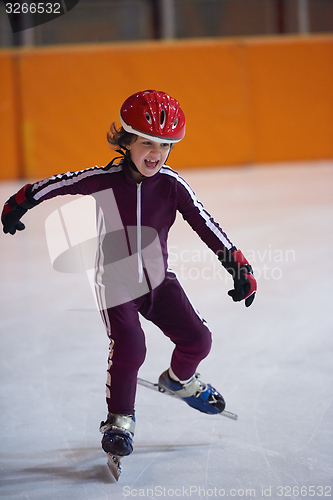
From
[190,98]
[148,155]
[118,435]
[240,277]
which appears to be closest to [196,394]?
[118,435]

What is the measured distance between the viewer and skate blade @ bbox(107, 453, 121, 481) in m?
2.30

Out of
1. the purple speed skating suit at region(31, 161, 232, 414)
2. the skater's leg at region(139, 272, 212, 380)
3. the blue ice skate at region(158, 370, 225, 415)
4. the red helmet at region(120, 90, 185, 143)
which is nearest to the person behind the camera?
the red helmet at region(120, 90, 185, 143)

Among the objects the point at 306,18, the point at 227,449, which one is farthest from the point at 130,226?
the point at 306,18

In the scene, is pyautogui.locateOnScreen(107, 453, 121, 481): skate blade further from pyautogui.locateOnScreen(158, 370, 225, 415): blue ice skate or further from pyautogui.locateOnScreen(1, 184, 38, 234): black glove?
pyautogui.locateOnScreen(1, 184, 38, 234): black glove

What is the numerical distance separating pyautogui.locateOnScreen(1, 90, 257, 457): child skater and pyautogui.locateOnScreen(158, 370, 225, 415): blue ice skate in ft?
0.96

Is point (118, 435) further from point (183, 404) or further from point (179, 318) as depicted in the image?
point (183, 404)

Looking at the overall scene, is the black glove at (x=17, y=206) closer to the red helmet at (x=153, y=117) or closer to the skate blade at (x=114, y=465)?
the red helmet at (x=153, y=117)

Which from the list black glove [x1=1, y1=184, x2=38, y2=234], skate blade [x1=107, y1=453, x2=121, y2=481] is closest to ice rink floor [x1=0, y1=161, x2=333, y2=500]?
skate blade [x1=107, y1=453, x2=121, y2=481]

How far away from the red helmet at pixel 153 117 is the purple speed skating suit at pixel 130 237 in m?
0.17

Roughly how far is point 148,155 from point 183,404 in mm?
1333

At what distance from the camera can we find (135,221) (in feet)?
7.48

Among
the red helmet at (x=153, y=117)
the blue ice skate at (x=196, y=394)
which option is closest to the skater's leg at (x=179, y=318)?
the blue ice skate at (x=196, y=394)

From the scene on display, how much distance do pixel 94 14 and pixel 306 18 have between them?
4.81m

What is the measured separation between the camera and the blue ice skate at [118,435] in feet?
7.48
